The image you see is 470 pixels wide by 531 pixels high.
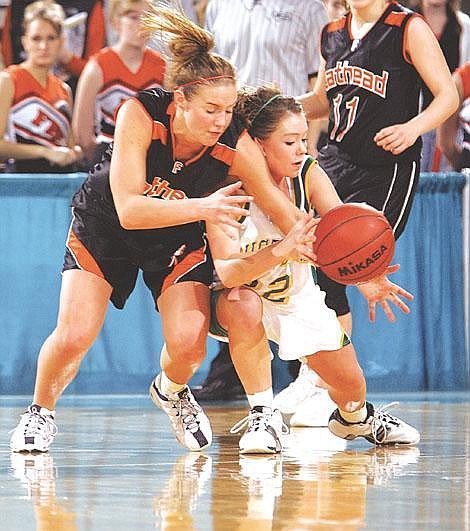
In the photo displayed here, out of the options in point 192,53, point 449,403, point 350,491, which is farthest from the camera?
point 449,403

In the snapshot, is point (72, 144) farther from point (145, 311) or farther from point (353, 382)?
point (353, 382)

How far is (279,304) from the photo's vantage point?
15.0ft

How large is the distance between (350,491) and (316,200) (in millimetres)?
1310

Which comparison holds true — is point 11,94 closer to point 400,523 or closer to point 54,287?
point 54,287

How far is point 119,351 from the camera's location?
6898mm

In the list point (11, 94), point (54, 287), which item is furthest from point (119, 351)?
point (11, 94)

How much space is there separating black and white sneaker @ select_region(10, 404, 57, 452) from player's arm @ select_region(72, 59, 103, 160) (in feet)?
9.66

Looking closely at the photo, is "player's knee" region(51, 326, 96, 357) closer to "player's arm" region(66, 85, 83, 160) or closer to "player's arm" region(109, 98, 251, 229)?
"player's arm" region(109, 98, 251, 229)

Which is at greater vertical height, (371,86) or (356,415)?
(371,86)

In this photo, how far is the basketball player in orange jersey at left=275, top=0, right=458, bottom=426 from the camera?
17.6 ft

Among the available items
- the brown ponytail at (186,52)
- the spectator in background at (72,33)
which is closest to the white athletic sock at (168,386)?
the brown ponytail at (186,52)

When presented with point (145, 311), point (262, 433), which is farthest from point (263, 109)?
point (145, 311)

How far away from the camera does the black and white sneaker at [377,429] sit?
4633mm

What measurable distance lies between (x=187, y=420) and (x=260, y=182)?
2.85ft
